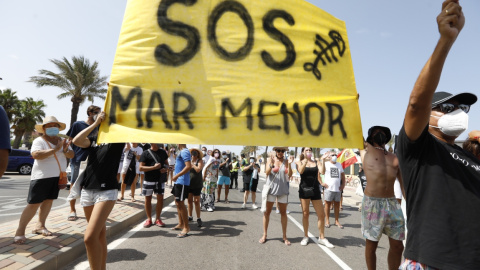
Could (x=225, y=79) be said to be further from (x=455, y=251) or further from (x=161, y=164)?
(x=161, y=164)

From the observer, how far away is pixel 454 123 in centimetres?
182

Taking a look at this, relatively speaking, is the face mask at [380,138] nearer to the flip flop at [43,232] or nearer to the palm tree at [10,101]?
the flip flop at [43,232]

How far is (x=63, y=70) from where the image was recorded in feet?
65.8

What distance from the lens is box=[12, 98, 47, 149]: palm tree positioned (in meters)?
31.2

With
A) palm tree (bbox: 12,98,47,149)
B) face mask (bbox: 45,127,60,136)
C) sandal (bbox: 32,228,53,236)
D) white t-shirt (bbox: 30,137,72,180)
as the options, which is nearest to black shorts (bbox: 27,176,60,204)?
white t-shirt (bbox: 30,137,72,180)

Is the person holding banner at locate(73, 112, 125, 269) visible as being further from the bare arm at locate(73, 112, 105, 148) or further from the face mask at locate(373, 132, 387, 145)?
the face mask at locate(373, 132, 387, 145)

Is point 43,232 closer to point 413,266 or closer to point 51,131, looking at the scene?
point 51,131

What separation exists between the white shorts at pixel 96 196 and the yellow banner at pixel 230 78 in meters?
1.22

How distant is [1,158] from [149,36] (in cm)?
162

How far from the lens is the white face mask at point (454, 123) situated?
180 cm

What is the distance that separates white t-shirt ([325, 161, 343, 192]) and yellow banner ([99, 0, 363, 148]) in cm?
569

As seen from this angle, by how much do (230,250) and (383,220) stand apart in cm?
269

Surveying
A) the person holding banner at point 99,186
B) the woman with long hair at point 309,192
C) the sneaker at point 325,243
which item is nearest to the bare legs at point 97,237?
the person holding banner at point 99,186

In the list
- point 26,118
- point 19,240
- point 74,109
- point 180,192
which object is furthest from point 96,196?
point 26,118
